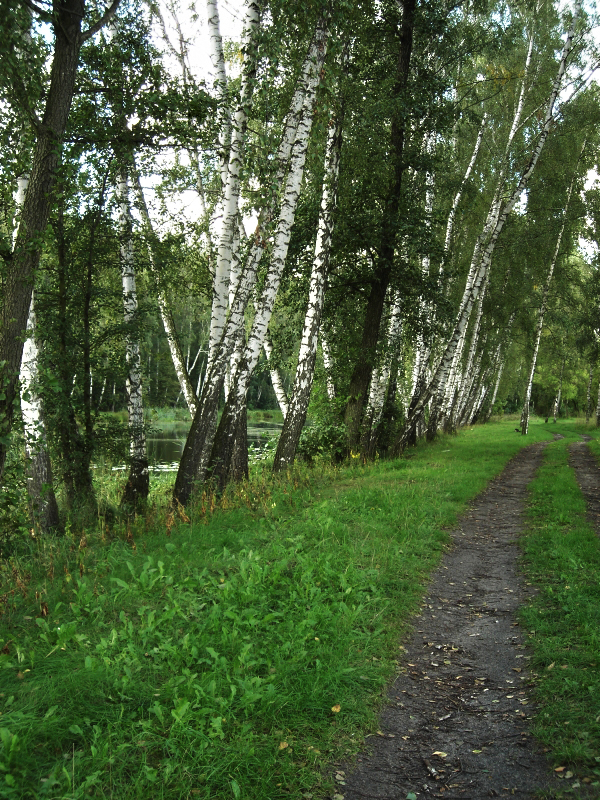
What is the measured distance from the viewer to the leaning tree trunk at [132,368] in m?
12.0

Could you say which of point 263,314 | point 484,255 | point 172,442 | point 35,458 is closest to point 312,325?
point 263,314

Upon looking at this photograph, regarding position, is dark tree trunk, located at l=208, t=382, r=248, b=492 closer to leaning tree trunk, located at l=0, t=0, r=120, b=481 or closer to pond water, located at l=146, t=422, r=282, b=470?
leaning tree trunk, located at l=0, t=0, r=120, b=481

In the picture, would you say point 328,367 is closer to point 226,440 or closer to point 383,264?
point 383,264

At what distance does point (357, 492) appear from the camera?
411 inches

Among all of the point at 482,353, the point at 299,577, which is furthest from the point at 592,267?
the point at 299,577

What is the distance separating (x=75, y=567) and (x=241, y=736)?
3.30m

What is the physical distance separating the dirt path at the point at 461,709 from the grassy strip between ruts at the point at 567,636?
14 cm

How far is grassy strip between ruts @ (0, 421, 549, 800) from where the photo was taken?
3.41 metres

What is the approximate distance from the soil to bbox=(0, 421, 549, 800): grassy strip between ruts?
7.4 inches

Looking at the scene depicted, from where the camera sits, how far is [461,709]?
447cm

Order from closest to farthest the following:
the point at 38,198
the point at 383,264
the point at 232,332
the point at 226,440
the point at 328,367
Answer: the point at 38,198, the point at 232,332, the point at 226,440, the point at 383,264, the point at 328,367

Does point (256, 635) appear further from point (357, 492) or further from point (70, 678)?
point (357, 492)

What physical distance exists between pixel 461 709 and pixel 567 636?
1422 millimetres

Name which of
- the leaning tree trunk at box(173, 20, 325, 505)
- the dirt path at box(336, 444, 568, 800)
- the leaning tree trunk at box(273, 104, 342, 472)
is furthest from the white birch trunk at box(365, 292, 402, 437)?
the dirt path at box(336, 444, 568, 800)
